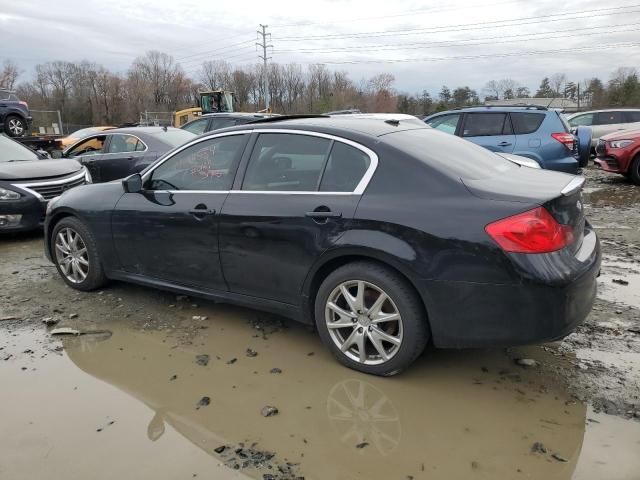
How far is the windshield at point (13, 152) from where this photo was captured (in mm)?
8102

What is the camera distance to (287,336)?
3.97 m

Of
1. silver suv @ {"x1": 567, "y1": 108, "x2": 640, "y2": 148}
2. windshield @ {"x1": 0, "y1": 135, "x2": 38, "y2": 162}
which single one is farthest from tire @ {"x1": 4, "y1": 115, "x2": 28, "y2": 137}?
silver suv @ {"x1": 567, "y1": 108, "x2": 640, "y2": 148}

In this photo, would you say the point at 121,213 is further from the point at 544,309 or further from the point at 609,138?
the point at 609,138

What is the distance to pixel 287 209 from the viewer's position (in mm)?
3477

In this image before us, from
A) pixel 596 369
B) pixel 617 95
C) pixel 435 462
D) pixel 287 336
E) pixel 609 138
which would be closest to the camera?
pixel 435 462

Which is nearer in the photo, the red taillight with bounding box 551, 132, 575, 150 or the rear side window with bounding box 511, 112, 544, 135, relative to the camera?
the red taillight with bounding box 551, 132, 575, 150

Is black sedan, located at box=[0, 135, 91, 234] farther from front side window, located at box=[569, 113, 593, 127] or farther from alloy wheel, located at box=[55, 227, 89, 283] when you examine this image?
front side window, located at box=[569, 113, 593, 127]

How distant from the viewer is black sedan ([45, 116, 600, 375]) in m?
2.84

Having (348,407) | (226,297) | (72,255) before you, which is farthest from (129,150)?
(348,407)

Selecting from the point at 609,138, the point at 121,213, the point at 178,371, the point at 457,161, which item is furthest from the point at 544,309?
the point at 609,138

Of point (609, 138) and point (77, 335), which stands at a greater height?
point (609, 138)

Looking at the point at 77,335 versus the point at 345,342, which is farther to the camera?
the point at 77,335

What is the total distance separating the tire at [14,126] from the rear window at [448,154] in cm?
1862

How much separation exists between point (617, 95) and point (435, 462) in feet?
214
